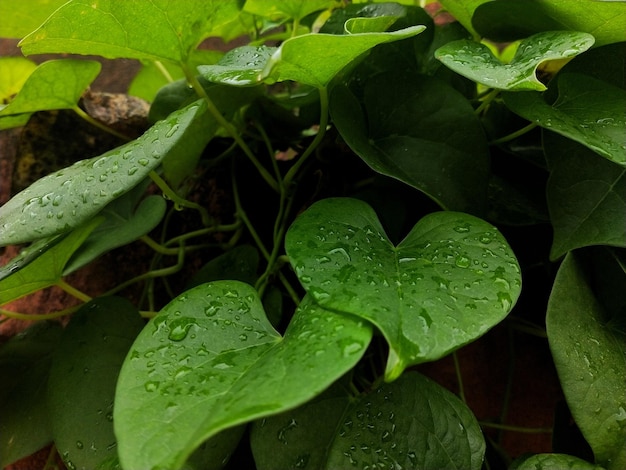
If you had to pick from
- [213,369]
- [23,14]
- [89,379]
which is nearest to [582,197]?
[213,369]

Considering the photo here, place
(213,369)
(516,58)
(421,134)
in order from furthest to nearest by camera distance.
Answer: (421,134)
(516,58)
(213,369)

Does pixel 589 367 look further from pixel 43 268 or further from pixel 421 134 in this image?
pixel 43 268

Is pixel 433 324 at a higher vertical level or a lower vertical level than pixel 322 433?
higher

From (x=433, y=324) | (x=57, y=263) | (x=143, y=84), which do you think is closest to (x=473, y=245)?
(x=433, y=324)

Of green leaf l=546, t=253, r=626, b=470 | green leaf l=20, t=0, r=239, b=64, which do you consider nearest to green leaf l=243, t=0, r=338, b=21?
green leaf l=20, t=0, r=239, b=64

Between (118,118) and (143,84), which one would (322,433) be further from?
(143,84)

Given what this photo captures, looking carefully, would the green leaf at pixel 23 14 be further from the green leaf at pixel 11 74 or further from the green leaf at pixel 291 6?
the green leaf at pixel 291 6

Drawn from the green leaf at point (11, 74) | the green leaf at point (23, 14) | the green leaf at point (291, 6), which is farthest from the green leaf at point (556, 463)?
the green leaf at point (11, 74)
